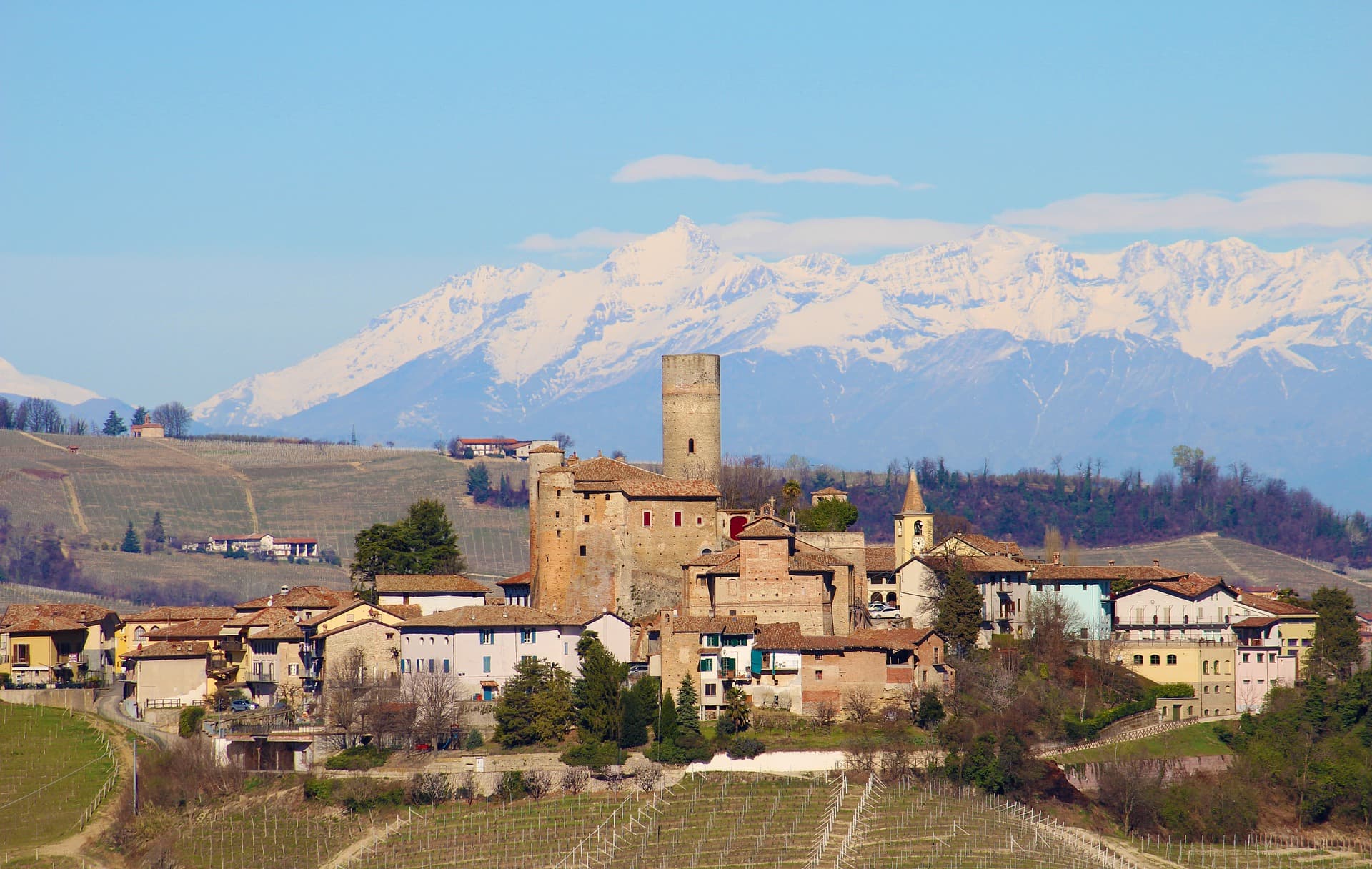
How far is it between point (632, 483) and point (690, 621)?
26.7 feet

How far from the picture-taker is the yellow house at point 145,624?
79125 mm

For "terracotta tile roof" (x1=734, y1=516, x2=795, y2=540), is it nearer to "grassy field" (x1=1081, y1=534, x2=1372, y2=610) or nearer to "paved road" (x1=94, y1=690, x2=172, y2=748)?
"paved road" (x1=94, y1=690, x2=172, y2=748)

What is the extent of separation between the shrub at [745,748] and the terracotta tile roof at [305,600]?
19.5 meters

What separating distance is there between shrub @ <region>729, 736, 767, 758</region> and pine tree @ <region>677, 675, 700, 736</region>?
1.52 metres

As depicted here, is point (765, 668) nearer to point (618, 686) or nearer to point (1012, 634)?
point (618, 686)

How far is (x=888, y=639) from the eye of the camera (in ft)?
221

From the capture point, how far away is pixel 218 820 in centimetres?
6119

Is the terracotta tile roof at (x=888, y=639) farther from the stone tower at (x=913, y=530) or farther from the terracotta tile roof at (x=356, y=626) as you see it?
the terracotta tile roof at (x=356, y=626)

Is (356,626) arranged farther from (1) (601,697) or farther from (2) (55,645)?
(2) (55,645)

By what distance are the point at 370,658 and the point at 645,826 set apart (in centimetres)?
1430

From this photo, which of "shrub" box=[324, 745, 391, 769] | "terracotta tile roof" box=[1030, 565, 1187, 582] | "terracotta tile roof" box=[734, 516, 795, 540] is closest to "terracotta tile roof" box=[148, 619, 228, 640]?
"shrub" box=[324, 745, 391, 769]

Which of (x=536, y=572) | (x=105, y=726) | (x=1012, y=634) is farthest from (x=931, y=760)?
(x=105, y=726)

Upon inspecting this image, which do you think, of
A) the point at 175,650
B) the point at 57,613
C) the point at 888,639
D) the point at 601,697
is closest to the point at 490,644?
the point at 601,697

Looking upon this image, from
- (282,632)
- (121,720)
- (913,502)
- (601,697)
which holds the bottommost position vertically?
(121,720)
